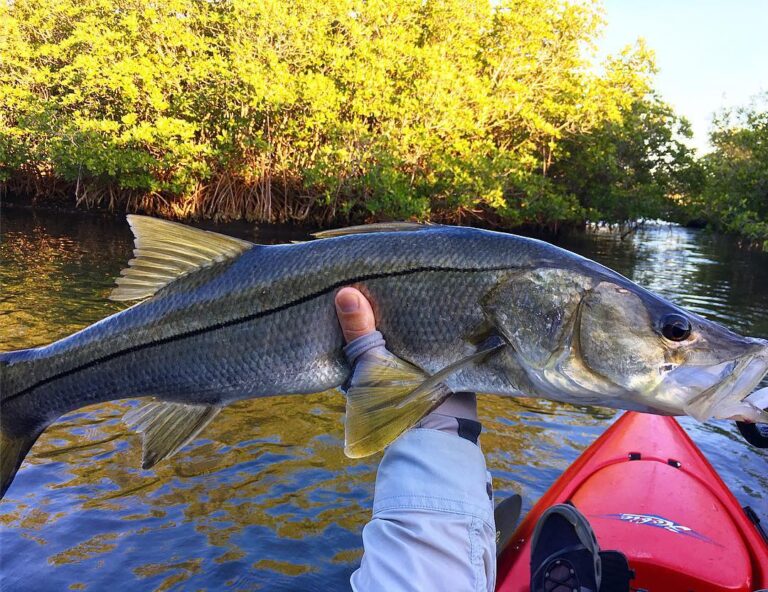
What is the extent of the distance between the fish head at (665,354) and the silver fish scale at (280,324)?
21 cm

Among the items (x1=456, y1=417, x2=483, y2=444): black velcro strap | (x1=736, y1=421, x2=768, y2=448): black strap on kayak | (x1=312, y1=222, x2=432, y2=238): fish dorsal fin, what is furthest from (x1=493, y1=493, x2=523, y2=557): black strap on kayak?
(x1=312, y1=222, x2=432, y2=238): fish dorsal fin

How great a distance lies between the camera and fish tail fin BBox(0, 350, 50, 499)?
2.12 metres

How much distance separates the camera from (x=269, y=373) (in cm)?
203

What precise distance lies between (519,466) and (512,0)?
1019 inches

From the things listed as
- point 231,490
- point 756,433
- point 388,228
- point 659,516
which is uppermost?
point 388,228

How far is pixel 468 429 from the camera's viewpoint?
1910 mm

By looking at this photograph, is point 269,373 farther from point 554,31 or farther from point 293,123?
point 554,31

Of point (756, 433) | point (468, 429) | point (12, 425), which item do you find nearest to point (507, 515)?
point (756, 433)

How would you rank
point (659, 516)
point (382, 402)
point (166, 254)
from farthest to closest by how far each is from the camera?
point (659, 516) < point (166, 254) < point (382, 402)

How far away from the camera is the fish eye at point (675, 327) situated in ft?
5.84

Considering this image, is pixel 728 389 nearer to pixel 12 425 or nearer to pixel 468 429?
pixel 468 429

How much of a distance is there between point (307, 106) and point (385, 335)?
76.8ft

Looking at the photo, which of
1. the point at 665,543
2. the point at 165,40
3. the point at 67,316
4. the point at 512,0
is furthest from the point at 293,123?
the point at 665,543

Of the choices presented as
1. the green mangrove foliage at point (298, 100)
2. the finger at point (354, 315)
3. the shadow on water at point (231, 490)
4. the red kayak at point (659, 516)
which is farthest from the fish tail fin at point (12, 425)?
the green mangrove foliage at point (298, 100)
